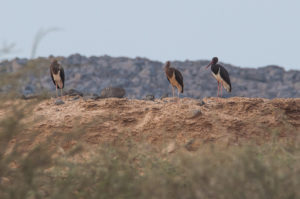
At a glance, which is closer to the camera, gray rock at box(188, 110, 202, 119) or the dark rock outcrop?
gray rock at box(188, 110, 202, 119)

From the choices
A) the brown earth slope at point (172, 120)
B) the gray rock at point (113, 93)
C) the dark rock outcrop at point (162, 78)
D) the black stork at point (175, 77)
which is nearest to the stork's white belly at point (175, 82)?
the black stork at point (175, 77)

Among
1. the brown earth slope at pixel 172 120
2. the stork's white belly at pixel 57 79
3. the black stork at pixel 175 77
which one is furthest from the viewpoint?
the stork's white belly at pixel 57 79

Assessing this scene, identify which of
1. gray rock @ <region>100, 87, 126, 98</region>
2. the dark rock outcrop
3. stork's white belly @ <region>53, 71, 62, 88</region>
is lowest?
the dark rock outcrop

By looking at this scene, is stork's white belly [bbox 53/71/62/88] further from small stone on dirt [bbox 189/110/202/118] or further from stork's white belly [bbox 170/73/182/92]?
small stone on dirt [bbox 189/110/202/118]

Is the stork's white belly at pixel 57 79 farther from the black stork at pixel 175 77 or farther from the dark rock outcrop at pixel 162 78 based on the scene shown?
the dark rock outcrop at pixel 162 78

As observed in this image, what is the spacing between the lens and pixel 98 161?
4277mm

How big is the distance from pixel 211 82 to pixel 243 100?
5918cm

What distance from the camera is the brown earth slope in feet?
24.4

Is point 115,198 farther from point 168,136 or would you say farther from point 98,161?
point 168,136

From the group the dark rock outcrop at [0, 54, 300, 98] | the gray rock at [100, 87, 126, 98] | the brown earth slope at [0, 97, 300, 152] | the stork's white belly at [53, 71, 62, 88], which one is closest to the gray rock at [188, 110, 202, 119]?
the brown earth slope at [0, 97, 300, 152]

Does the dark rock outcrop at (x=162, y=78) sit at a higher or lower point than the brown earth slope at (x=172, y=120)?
lower

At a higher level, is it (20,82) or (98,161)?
(20,82)

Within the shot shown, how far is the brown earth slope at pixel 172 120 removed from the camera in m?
7.44

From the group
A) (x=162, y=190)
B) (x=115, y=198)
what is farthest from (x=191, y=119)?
(x=162, y=190)
